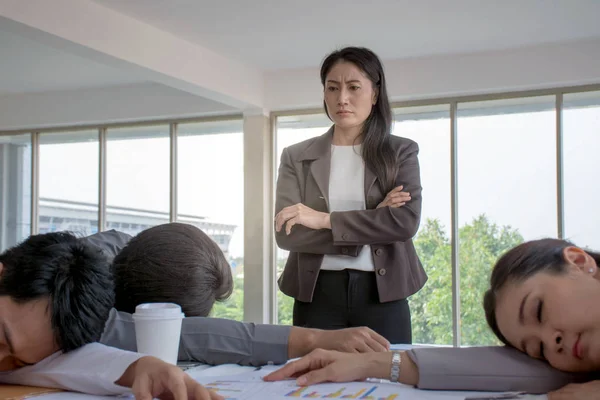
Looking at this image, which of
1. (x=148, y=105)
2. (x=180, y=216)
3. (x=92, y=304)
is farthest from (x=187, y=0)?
(x=92, y=304)

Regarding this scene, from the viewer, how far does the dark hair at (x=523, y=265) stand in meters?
1.10

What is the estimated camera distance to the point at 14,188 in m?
8.31

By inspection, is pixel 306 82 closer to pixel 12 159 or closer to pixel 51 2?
pixel 51 2

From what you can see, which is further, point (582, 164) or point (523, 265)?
point (582, 164)

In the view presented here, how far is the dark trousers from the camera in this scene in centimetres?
196

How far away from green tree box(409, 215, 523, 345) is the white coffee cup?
5.12 m

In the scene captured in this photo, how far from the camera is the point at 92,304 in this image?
113cm

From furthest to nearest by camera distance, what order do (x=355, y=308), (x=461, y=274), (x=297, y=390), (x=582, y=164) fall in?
(x=461, y=274) → (x=582, y=164) → (x=355, y=308) → (x=297, y=390)

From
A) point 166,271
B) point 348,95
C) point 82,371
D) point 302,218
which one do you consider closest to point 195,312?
point 166,271

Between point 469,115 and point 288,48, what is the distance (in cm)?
186

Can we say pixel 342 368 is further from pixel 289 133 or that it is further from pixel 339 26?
pixel 289 133

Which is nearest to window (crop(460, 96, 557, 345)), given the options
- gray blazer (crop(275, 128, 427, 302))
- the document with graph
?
gray blazer (crop(275, 128, 427, 302))

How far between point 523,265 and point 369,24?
4241 millimetres

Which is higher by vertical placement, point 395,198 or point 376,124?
point 376,124
